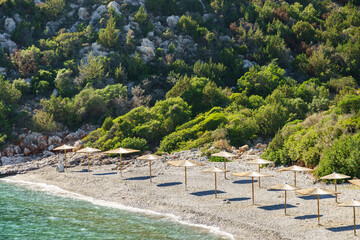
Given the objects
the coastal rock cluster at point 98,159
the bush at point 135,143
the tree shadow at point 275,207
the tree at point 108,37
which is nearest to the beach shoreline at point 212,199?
the tree shadow at point 275,207

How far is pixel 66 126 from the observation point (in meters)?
41.2

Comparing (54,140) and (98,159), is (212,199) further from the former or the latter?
(54,140)

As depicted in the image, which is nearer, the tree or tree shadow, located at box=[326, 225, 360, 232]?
tree shadow, located at box=[326, 225, 360, 232]

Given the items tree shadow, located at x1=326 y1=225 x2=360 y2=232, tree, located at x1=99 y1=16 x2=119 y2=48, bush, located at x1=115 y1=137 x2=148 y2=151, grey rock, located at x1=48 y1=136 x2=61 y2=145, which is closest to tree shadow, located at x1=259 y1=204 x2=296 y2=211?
tree shadow, located at x1=326 y1=225 x2=360 y2=232

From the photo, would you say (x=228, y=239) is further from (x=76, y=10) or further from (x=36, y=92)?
(x=76, y=10)

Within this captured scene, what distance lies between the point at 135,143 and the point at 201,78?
14295 mm

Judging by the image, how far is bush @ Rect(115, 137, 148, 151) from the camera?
1351 inches

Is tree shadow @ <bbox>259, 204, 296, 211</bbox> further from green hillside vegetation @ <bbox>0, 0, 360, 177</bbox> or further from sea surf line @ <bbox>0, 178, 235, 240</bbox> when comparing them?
green hillside vegetation @ <bbox>0, 0, 360, 177</bbox>

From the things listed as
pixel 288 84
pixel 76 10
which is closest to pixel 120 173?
pixel 288 84

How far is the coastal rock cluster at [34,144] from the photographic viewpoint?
1412 inches

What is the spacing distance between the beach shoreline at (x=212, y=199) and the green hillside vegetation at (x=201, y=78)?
4115 millimetres

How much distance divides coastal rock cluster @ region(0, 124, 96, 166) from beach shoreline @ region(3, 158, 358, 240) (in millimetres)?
4933

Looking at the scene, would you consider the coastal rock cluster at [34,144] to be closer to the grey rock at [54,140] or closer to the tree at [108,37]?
the grey rock at [54,140]

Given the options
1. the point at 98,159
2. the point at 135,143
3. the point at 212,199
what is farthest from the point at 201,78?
the point at 212,199
